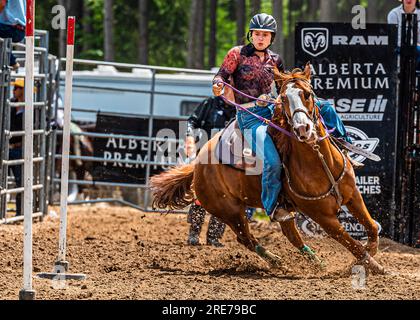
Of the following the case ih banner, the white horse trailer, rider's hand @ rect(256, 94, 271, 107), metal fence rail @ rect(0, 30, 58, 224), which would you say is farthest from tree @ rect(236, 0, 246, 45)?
rider's hand @ rect(256, 94, 271, 107)

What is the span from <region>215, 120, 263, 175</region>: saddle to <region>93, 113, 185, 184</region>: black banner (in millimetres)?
5608

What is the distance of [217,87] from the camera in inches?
352

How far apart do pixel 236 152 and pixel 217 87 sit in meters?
0.70

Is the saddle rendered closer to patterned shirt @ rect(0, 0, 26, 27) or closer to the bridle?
the bridle

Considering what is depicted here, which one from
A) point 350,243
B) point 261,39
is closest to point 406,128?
point 261,39

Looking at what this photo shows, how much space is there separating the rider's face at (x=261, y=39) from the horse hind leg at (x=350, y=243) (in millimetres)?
1847

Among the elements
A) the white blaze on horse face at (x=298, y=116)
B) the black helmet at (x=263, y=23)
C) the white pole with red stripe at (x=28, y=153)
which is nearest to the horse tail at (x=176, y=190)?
the black helmet at (x=263, y=23)

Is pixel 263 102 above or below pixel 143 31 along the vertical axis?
below

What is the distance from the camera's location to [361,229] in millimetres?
11391

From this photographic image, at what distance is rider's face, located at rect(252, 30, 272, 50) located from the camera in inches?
362

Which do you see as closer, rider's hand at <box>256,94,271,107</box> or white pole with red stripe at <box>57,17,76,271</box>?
white pole with red stripe at <box>57,17,76,271</box>

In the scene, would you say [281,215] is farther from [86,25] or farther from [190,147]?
[86,25]

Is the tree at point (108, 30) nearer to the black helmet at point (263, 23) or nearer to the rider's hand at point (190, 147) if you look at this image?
the rider's hand at point (190, 147)
